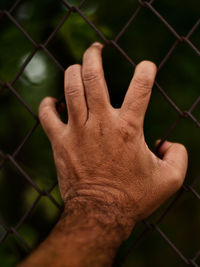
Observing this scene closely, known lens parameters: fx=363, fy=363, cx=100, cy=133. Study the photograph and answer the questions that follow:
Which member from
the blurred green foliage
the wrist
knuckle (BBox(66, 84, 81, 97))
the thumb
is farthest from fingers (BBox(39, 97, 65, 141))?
the blurred green foliage

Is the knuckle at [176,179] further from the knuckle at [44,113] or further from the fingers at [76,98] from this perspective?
the knuckle at [44,113]

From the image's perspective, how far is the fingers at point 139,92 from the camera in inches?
38.9

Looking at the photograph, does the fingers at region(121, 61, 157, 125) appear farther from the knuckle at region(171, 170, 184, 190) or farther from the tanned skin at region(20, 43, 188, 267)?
the knuckle at region(171, 170, 184, 190)

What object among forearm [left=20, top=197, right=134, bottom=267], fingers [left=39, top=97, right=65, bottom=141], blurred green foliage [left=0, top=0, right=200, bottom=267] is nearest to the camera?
forearm [left=20, top=197, right=134, bottom=267]

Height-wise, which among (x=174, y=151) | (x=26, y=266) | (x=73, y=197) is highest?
(x=174, y=151)

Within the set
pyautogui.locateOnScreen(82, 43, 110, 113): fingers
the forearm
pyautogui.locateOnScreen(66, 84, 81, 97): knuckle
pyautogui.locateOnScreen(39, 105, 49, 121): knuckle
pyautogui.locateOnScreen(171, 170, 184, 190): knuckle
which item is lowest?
the forearm

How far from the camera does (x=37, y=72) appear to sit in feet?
5.65

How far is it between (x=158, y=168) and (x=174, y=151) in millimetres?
85

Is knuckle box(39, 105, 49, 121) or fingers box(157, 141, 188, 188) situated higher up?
fingers box(157, 141, 188, 188)

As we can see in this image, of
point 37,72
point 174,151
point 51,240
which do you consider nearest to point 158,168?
point 174,151

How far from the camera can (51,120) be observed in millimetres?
1116

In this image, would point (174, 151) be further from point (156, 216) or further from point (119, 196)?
point (156, 216)

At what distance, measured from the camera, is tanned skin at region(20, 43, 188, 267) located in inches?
39.2

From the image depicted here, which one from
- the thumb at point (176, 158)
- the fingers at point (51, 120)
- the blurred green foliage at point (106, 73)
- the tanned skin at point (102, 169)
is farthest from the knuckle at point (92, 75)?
the blurred green foliage at point (106, 73)
